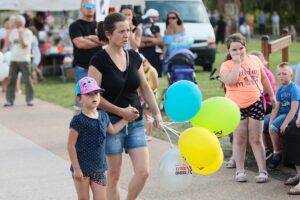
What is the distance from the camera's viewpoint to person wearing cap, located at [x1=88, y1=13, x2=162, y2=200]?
17.4ft

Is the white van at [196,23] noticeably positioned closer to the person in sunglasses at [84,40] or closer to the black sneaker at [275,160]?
the person in sunglasses at [84,40]

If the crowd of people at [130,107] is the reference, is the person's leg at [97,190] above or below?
below

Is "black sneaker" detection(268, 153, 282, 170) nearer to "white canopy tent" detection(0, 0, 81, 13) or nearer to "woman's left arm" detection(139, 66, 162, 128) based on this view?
"woman's left arm" detection(139, 66, 162, 128)

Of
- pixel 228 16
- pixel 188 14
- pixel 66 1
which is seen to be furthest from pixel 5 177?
pixel 228 16

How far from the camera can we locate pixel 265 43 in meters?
9.20

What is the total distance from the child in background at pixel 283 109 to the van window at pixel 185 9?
12.3 m

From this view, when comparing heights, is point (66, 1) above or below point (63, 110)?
above

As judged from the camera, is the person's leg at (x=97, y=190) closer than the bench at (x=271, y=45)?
Yes

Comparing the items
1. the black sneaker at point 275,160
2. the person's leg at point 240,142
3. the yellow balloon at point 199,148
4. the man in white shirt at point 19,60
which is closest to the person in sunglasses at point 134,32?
the person's leg at point 240,142

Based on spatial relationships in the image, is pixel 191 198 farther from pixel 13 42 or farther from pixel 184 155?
pixel 13 42

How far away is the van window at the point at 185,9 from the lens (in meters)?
19.5

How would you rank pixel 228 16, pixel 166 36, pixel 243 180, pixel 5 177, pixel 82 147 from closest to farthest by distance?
pixel 82 147, pixel 243 180, pixel 5 177, pixel 166 36, pixel 228 16

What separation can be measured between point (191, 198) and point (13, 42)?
8349mm

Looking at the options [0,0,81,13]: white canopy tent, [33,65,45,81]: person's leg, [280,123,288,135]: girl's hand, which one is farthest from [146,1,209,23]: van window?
[280,123,288,135]: girl's hand
